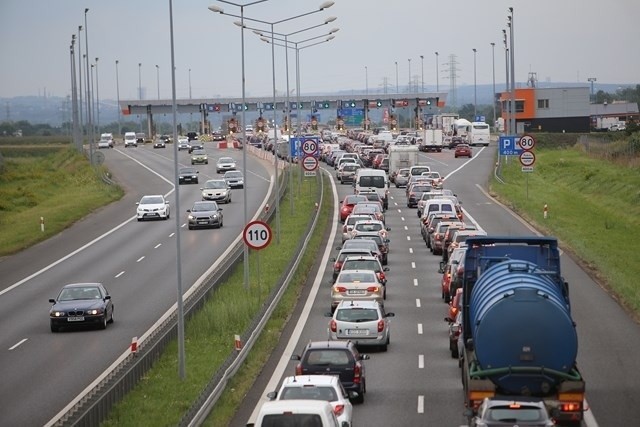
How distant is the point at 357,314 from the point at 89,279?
18.5m

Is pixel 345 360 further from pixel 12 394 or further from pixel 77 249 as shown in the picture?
pixel 77 249

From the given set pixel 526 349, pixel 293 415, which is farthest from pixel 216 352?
pixel 293 415

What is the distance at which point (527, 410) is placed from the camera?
19.0 meters

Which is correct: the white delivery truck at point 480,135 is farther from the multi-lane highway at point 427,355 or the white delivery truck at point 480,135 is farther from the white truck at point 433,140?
the multi-lane highway at point 427,355

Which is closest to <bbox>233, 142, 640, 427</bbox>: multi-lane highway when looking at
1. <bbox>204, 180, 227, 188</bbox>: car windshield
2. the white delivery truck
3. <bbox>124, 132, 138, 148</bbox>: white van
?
<bbox>204, 180, 227, 188</bbox>: car windshield

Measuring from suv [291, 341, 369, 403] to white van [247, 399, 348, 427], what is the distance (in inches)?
239

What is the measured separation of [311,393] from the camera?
21406 mm

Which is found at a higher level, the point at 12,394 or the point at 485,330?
the point at 485,330

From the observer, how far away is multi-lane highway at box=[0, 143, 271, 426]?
93.4 ft

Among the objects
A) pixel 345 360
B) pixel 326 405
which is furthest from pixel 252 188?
pixel 326 405

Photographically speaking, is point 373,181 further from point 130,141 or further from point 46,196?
point 130,141

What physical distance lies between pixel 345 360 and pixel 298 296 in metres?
15.6

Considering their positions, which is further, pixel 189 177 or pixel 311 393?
pixel 189 177

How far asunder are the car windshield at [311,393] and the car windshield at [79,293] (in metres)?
16.4
